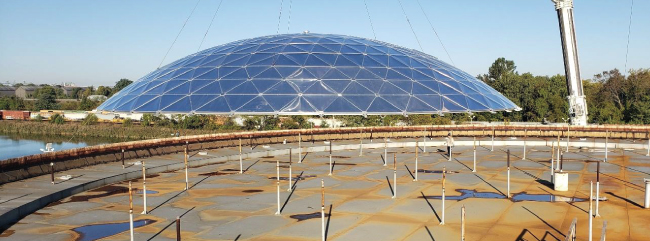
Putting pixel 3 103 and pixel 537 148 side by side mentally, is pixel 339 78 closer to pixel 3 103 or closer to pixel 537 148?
pixel 537 148

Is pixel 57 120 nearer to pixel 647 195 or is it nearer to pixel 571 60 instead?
pixel 571 60

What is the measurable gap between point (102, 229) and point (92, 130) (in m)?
104

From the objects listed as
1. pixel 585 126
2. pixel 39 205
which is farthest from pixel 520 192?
pixel 585 126

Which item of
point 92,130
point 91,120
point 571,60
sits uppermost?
point 571,60

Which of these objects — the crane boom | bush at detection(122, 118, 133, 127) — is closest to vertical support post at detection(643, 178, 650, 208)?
the crane boom

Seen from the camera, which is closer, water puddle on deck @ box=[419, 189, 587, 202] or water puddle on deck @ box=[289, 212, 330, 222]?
water puddle on deck @ box=[289, 212, 330, 222]

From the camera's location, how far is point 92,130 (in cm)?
11462

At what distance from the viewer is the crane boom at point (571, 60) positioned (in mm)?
49156

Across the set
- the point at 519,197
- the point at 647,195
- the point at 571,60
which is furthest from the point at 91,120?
the point at 647,195

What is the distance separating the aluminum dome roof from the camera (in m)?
33.8

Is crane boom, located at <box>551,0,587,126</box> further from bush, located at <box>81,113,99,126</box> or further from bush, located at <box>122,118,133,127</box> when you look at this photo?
bush, located at <box>81,113,99,126</box>

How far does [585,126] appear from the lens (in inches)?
1961

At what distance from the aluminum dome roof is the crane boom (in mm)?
11670

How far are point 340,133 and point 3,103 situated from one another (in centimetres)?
16042
